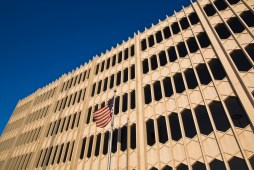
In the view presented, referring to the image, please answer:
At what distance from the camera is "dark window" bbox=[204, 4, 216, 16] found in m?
24.0

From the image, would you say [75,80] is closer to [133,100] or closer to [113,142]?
[133,100]

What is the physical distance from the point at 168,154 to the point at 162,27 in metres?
16.8

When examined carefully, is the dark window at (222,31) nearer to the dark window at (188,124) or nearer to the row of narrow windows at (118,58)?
the dark window at (188,124)

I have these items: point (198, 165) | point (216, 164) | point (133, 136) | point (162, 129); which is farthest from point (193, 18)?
point (198, 165)

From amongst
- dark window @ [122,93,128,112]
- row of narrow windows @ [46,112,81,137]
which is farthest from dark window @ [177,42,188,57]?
row of narrow windows @ [46,112,81,137]

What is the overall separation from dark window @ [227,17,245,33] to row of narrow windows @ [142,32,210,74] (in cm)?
244

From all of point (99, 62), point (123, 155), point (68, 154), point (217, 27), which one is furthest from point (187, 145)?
point (99, 62)

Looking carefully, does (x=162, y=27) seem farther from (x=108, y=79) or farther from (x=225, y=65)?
(x=225, y=65)

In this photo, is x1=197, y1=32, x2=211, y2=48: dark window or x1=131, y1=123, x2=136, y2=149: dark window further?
x1=197, y1=32, x2=211, y2=48: dark window

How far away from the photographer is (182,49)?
23.8m

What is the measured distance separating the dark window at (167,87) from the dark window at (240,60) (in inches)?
247

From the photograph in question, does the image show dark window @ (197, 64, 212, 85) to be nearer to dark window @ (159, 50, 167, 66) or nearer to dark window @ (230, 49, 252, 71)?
dark window @ (230, 49, 252, 71)

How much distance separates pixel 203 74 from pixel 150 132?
733 centimetres

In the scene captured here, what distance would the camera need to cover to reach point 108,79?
29906mm
